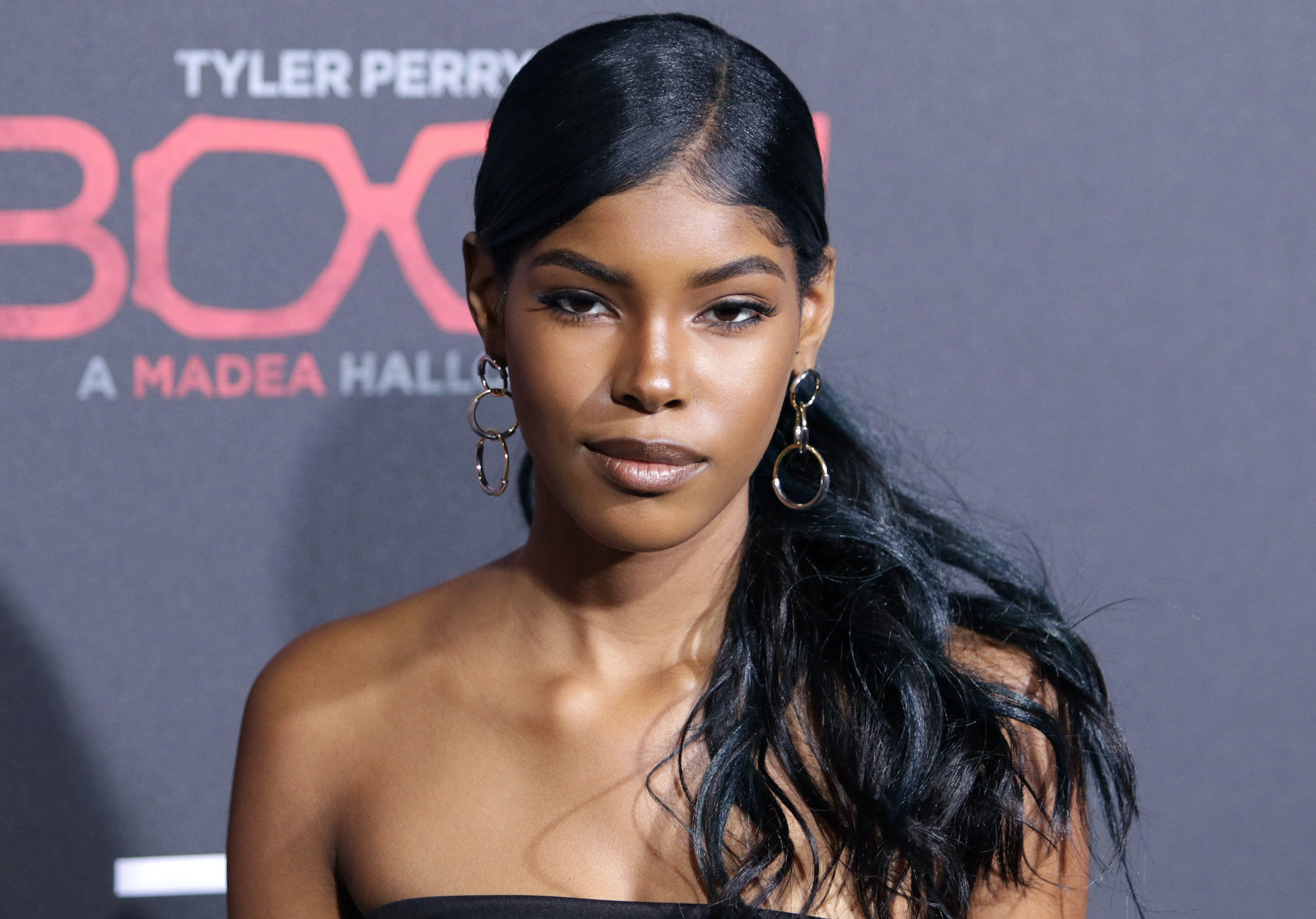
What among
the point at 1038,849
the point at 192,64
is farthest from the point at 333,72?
the point at 1038,849

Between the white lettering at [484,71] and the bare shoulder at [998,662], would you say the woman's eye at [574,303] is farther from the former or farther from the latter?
the white lettering at [484,71]

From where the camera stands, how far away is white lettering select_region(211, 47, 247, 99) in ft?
4.75

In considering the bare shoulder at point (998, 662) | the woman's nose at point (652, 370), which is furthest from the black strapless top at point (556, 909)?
the woman's nose at point (652, 370)

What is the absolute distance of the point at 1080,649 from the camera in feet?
3.65

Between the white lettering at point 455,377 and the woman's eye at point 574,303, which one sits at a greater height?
the woman's eye at point 574,303

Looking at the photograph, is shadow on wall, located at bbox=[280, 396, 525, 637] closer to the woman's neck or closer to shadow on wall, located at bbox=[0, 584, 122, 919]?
shadow on wall, located at bbox=[0, 584, 122, 919]

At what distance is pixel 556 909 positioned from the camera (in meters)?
0.98

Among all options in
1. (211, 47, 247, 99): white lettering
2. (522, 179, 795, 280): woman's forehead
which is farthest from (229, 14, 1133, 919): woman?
(211, 47, 247, 99): white lettering

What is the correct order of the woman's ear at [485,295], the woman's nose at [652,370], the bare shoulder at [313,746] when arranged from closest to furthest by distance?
the woman's nose at [652,370] → the woman's ear at [485,295] → the bare shoulder at [313,746]

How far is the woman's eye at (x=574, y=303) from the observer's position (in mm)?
903

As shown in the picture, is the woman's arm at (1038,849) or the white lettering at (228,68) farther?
the white lettering at (228,68)

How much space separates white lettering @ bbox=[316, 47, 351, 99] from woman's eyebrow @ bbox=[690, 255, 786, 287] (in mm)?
756

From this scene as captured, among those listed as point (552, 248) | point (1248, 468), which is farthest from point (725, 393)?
point (1248, 468)

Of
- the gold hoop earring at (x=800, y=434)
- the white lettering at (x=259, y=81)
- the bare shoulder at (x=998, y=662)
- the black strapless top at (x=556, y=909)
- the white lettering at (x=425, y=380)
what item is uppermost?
the white lettering at (x=259, y=81)
